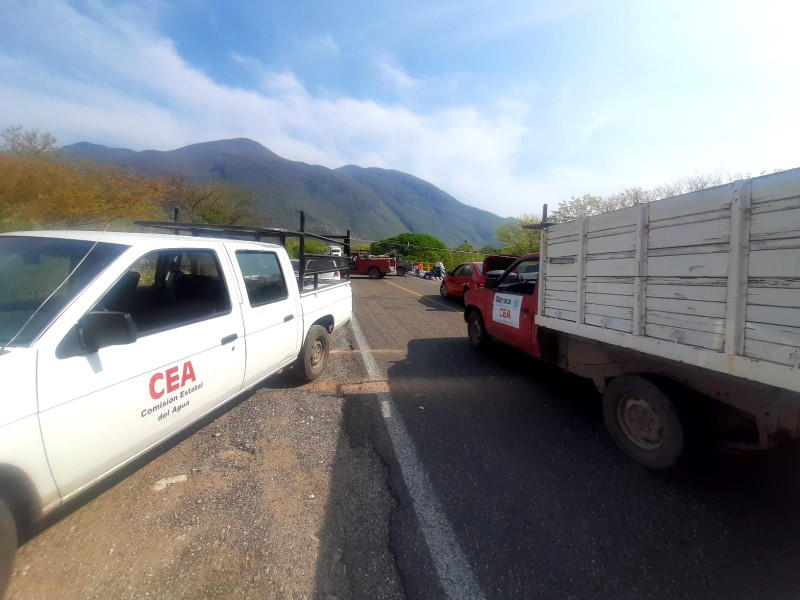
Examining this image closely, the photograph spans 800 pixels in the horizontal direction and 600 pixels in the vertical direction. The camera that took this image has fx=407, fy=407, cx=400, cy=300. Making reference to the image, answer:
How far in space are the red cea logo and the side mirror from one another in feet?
1.65

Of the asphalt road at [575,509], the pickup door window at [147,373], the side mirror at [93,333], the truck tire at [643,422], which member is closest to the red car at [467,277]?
the asphalt road at [575,509]

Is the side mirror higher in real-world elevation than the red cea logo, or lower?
higher

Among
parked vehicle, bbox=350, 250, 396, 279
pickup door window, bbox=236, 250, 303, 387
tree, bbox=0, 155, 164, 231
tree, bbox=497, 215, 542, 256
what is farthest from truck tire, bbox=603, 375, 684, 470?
tree, bbox=497, 215, 542, 256

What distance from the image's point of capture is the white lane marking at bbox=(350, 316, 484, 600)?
212 cm

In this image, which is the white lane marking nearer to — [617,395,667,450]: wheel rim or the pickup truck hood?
[617,395,667,450]: wheel rim

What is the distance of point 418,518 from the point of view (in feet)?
8.62

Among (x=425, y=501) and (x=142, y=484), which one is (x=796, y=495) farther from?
(x=142, y=484)

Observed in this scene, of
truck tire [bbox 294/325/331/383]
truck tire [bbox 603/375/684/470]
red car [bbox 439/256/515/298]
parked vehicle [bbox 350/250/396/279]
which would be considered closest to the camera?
truck tire [bbox 603/375/684/470]

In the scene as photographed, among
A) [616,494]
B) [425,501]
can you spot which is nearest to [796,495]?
[616,494]

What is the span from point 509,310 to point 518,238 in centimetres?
3698

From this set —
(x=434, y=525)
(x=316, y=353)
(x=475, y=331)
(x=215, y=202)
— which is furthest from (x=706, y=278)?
(x=215, y=202)

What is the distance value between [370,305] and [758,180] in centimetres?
1142

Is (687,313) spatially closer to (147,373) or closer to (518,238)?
(147,373)

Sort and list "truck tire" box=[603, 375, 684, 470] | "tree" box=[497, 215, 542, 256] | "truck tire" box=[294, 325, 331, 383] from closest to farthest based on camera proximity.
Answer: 1. "truck tire" box=[603, 375, 684, 470]
2. "truck tire" box=[294, 325, 331, 383]
3. "tree" box=[497, 215, 542, 256]
